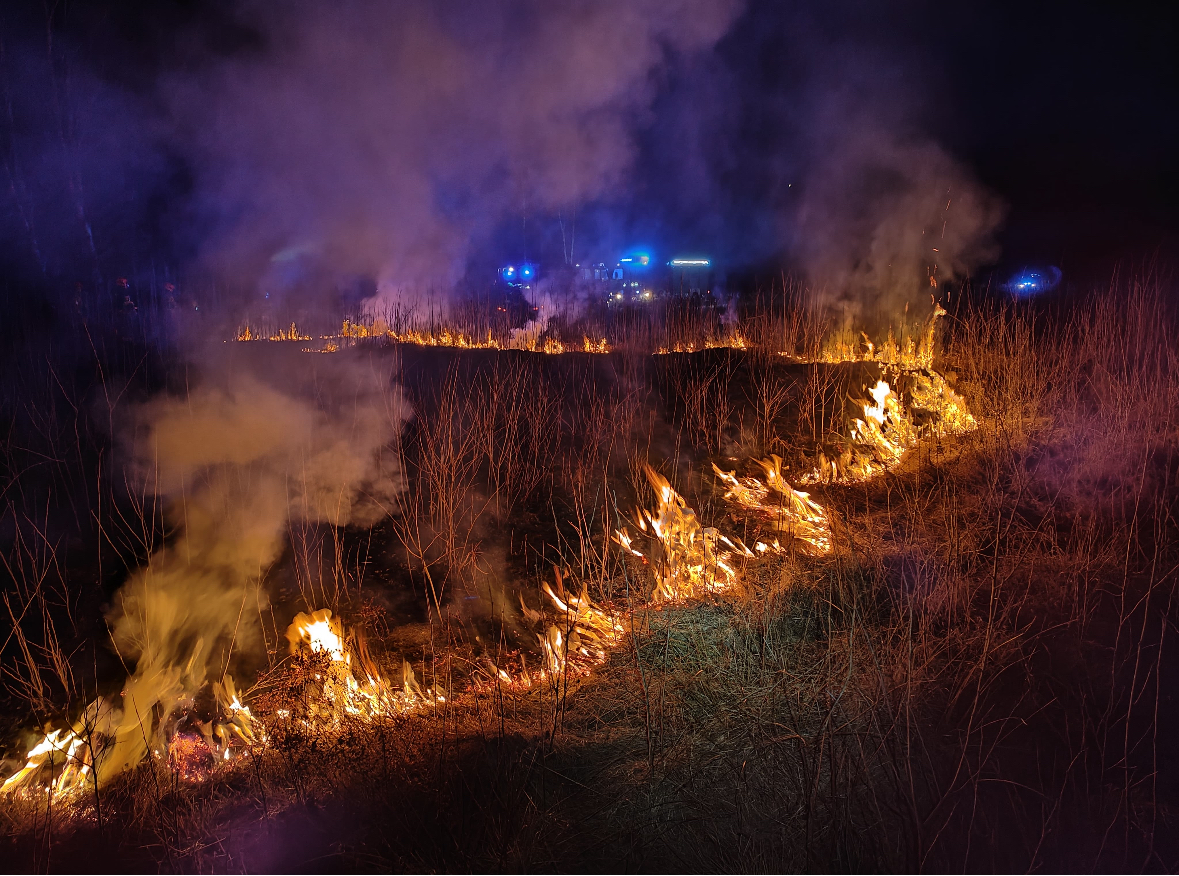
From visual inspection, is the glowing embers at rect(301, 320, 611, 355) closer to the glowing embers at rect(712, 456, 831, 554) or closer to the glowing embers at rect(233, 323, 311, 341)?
the glowing embers at rect(233, 323, 311, 341)

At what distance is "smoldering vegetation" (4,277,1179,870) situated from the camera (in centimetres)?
274

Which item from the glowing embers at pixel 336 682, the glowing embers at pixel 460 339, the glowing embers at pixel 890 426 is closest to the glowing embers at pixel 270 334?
the glowing embers at pixel 460 339

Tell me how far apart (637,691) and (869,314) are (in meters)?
9.67

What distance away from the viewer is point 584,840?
275cm

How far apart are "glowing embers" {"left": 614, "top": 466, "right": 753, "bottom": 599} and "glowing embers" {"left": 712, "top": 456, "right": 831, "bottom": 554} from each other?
1.75 feet

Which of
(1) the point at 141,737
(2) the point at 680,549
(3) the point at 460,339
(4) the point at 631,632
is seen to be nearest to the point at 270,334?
(3) the point at 460,339

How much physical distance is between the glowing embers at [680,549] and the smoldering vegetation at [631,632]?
0.21m

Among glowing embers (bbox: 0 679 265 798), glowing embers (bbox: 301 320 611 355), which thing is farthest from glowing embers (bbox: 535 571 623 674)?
glowing embers (bbox: 301 320 611 355)

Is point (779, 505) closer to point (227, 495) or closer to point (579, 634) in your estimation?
point (579, 634)

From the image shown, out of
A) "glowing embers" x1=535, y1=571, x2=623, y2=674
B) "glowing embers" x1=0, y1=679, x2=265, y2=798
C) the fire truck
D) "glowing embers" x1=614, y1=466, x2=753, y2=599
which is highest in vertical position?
the fire truck

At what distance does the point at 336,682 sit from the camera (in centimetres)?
400

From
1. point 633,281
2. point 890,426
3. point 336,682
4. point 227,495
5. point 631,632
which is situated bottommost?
point 336,682

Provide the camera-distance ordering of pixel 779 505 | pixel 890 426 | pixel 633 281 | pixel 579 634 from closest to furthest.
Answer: pixel 579 634 < pixel 779 505 < pixel 890 426 < pixel 633 281

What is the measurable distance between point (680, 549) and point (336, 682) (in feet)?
9.72
